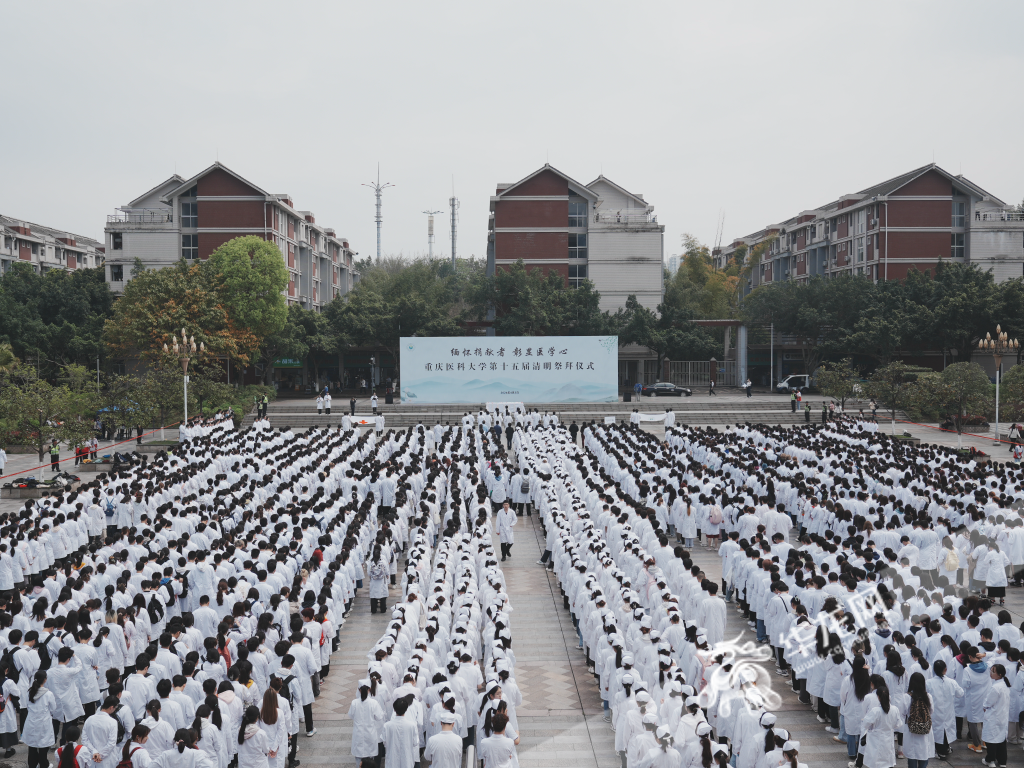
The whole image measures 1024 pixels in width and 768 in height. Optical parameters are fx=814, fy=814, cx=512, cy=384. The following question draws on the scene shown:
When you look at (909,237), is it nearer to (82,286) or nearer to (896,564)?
(896,564)

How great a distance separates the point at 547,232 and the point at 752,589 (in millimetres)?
31478

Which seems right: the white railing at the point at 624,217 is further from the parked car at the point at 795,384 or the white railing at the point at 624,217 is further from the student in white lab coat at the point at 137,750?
the student in white lab coat at the point at 137,750

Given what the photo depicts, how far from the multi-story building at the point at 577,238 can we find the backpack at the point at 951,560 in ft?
96.4

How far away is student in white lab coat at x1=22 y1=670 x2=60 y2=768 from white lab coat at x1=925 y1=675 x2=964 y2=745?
268 inches

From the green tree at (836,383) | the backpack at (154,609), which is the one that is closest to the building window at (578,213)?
the green tree at (836,383)

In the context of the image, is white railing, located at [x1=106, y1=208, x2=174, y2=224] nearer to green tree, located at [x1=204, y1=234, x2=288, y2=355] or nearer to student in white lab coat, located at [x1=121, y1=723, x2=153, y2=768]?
green tree, located at [x1=204, y1=234, x2=288, y2=355]

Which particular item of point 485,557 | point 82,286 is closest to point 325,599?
point 485,557

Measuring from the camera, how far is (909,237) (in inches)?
1544

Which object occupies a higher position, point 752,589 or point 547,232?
point 547,232

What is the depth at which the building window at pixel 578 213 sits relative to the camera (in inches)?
1556

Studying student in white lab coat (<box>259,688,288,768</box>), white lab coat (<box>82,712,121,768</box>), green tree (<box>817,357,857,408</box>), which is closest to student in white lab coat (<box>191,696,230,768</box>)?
student in white lab coat (<box>259,688,288,768</box>)

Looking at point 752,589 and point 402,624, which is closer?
point 402,624

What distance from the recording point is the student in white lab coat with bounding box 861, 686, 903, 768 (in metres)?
5.87

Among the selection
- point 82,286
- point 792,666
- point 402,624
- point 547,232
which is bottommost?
point 792,666
